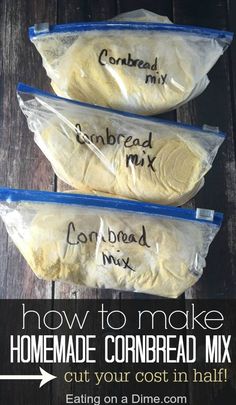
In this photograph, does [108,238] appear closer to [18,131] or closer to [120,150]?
[120,150]

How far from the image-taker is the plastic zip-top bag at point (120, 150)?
875 mm

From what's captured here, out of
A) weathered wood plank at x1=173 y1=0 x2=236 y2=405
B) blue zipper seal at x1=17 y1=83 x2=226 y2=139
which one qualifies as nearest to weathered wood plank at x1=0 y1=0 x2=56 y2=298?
blue zipper seal at x1=17 y1=83 x2=226 y2=139

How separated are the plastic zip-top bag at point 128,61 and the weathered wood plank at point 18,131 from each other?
9 cm

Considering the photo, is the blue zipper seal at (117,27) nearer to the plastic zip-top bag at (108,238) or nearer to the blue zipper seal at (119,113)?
the blue zipper seal at (119,113)

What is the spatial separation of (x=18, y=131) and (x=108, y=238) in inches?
11.0

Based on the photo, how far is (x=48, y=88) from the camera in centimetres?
101

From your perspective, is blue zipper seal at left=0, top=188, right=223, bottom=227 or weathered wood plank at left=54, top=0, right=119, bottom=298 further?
weathered wood plank at left=54, top=0, right=119, bottom=298

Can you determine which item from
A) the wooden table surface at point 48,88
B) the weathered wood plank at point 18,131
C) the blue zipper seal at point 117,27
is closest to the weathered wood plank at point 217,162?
the wooden table surface at point 48,88

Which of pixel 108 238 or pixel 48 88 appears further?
pixel 48 88

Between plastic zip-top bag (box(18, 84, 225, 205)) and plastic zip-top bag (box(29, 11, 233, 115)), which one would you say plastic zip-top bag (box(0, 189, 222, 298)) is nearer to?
plastic zip-top bag (box(18, 84, 225, 205))

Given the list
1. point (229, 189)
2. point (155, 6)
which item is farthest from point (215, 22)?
point (229, 189)

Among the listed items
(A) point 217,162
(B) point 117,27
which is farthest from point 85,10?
(A) point 217,162

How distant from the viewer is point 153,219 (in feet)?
2.83

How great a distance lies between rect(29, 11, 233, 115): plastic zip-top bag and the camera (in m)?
0.91
